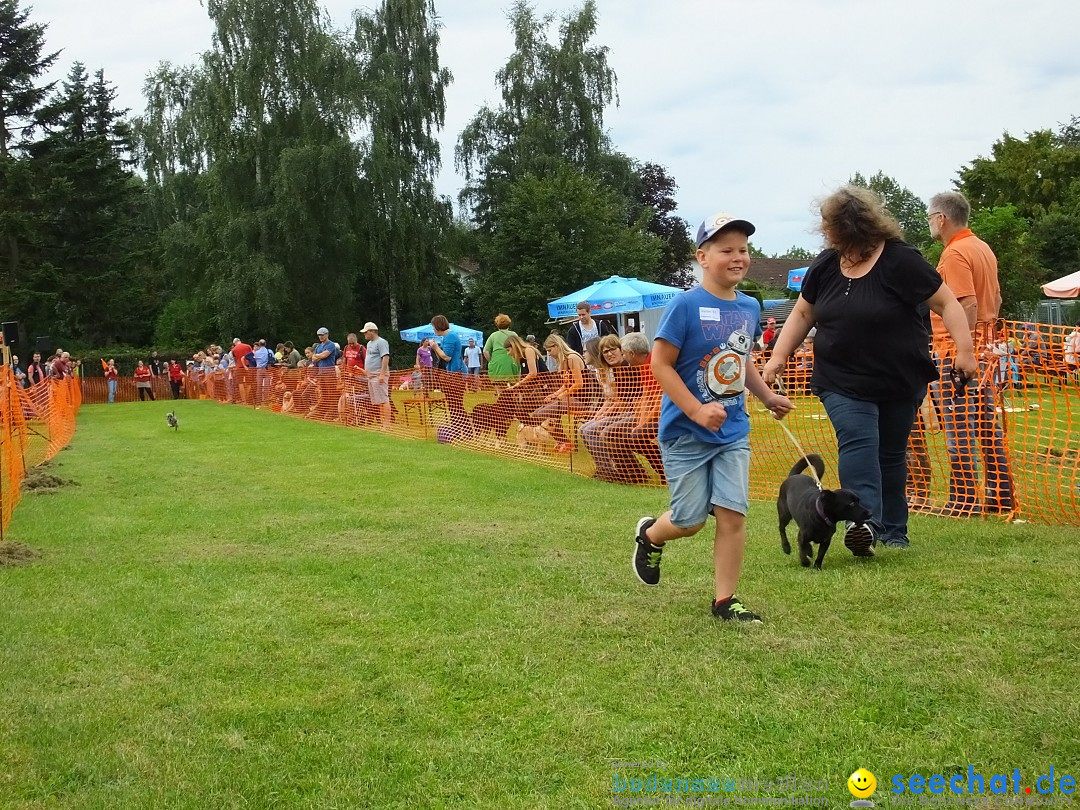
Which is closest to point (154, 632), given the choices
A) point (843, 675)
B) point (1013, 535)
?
point (843, 675)

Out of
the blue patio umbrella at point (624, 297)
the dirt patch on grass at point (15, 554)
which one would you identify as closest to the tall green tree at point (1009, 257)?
the blue patio umbrella at point (624, 297)

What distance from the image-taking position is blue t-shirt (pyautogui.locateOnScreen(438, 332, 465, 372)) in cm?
1595

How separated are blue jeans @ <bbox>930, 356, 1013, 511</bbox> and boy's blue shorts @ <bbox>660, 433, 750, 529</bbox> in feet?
8.60

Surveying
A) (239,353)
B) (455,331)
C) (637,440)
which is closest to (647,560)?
(637,440)

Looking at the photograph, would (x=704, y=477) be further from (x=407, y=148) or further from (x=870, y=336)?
(x=407, y=148)

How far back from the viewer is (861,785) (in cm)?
238

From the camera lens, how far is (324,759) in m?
2.82

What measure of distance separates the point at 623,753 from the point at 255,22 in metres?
36.7

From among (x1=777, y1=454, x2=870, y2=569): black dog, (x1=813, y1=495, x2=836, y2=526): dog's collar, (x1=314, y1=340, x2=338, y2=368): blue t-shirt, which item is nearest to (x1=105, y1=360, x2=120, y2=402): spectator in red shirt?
(x1=314, y1=340, x2=338, y2=368): blue t-shirt

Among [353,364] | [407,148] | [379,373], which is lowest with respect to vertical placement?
A: [379,373]

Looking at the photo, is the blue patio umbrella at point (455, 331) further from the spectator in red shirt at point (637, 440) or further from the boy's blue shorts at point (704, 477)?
the boy's blue shorts at point (704, 477)

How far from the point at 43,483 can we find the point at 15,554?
12.9 ft

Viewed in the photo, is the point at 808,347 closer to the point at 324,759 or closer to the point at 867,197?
the point at 867,197

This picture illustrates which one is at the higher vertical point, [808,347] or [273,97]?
[273,97]
